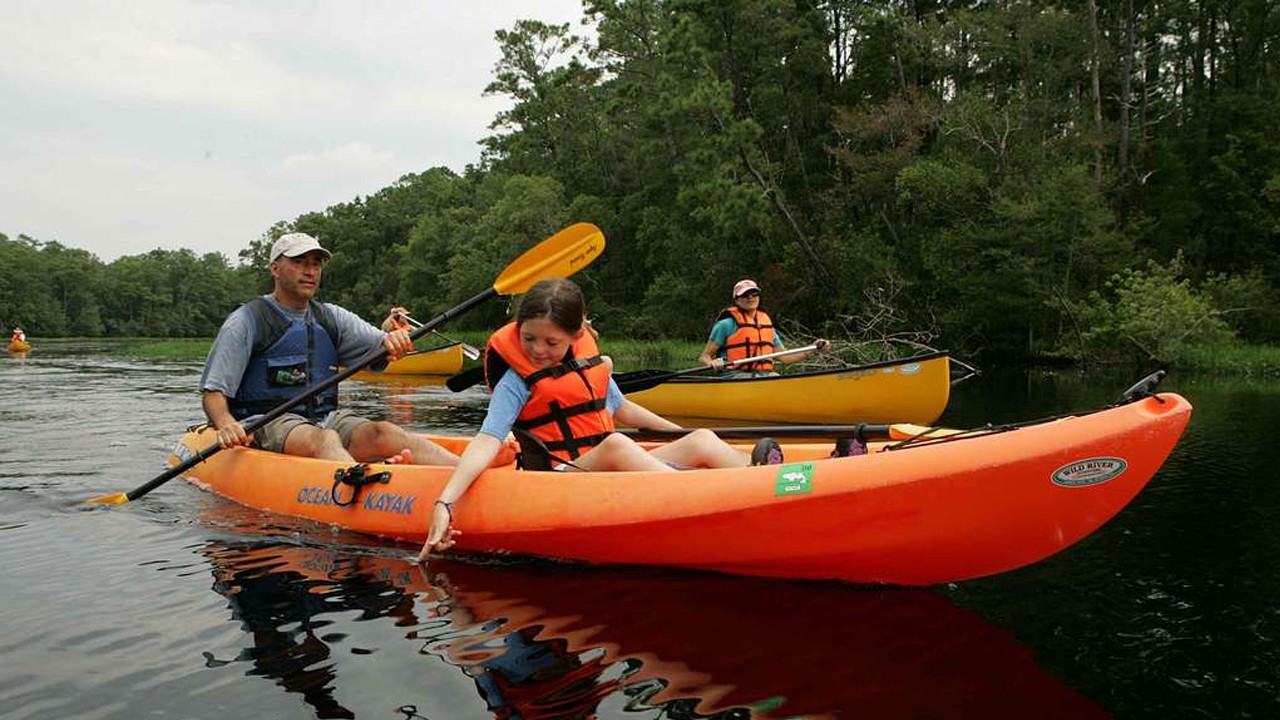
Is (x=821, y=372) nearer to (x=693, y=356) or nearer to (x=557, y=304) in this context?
(x=557, y=304)

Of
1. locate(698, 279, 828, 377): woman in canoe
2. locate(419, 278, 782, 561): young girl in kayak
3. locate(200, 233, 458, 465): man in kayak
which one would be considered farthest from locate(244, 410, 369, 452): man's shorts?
locate(698, 279, 828, 377): woman in canoe

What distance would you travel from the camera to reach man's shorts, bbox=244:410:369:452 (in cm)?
486

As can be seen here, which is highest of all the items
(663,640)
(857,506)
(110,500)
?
(857,506)

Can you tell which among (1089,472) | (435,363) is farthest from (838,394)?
(435,363)

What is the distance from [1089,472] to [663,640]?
4.51 feet

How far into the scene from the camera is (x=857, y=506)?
9.81 ft

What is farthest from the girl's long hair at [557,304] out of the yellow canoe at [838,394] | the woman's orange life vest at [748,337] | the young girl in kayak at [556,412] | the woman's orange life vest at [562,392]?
the woman's orange life vest at [748,337]

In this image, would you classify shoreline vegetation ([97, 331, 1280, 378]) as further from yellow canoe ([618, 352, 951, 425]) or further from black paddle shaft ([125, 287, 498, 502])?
black paddle shaft ([125, 287, 498, 502])

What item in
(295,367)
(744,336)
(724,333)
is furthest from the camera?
(724,333)

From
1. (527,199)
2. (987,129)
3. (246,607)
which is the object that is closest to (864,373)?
(246,607)

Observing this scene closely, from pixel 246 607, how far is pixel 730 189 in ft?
67.7

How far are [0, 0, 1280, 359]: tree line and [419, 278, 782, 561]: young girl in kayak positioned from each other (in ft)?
41.1

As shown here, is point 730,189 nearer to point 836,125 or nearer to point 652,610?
point 836,125

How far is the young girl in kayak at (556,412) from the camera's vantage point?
3436 millimetres
